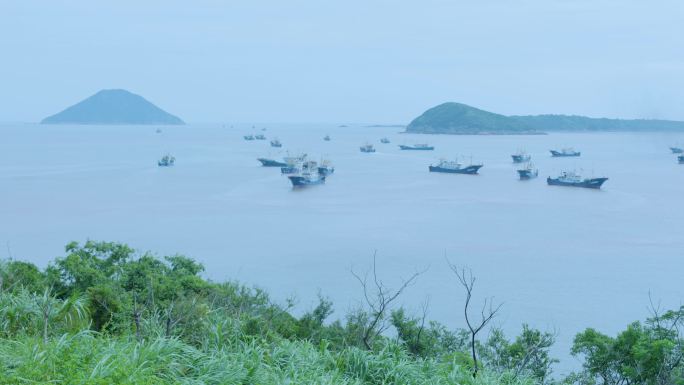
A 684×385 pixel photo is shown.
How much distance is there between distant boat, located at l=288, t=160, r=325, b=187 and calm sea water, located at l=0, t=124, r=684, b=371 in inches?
34.8

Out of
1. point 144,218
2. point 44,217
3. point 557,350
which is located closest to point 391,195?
point 144,218

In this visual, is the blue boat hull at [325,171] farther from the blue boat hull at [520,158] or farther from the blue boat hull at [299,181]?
the blue boat hull at [520,158]

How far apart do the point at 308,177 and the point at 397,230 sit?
13.9 m

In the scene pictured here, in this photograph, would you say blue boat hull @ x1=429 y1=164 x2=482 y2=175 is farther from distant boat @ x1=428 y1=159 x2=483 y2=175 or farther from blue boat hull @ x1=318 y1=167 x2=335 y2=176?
blue boat hull @ x1=318 y1=167 x2=335 y2=176

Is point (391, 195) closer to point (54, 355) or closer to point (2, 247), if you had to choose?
point (2, 247)

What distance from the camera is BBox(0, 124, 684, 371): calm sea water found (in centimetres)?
1575

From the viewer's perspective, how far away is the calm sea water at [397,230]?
15750 mm

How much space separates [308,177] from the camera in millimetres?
37125

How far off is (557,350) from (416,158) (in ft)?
155

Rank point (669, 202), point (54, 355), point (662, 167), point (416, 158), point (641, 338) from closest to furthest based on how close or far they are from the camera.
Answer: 1. point (54, 355)
2. point (641, 338)
3. point (669, 202)
4. point (662, 167)
5. point (416, 158)

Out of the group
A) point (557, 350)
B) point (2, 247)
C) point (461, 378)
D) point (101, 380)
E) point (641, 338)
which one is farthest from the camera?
point (2, 247)

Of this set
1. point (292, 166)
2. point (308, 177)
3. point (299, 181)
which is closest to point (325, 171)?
point (292, 166)

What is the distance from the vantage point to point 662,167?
A: 2024 inches

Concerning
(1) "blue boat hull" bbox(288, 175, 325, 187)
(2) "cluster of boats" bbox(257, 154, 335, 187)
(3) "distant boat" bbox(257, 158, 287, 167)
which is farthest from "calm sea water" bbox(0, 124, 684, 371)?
(3) "distant boat" bbox(257, 158, 287, 167)
